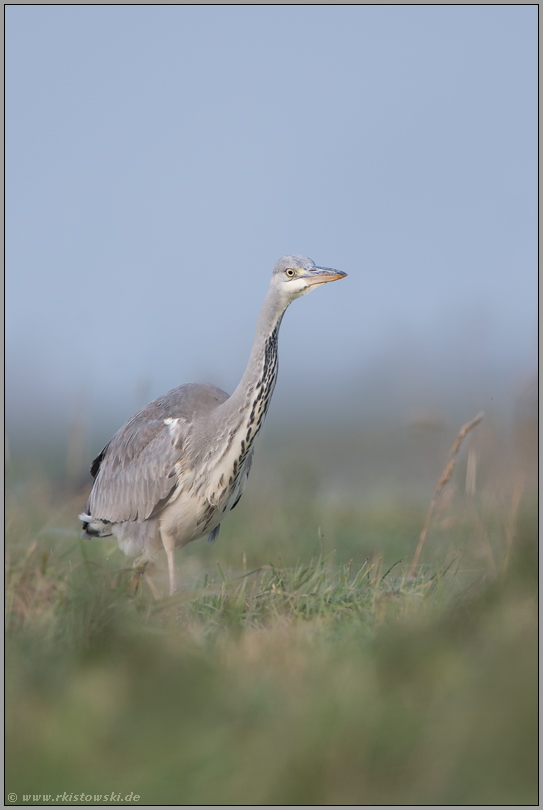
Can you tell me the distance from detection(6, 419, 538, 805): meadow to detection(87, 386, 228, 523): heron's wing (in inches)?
56.7

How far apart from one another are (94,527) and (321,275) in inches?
133

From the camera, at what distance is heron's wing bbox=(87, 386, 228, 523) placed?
678cm

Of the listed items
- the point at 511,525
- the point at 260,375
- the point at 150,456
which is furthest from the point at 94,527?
the point at 511,525

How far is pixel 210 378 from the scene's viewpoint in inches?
402

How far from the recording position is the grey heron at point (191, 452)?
250 inches

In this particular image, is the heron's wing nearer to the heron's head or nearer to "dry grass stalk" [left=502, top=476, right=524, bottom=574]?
the heron's head

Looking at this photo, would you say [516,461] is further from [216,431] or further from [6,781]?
[6,781]

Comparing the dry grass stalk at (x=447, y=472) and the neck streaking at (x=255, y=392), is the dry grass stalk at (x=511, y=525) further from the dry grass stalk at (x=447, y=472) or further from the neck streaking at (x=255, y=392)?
the neck streaking at (x=255, y=392)

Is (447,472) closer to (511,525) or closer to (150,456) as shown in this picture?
(511,525)

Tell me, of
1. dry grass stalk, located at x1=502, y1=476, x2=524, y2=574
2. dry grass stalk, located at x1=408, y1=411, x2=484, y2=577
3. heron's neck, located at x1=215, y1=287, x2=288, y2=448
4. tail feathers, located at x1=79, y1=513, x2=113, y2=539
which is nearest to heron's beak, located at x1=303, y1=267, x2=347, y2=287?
heron's neck, located at x1=215, y1=287, x2=288, y2=448

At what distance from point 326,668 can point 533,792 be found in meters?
1.02

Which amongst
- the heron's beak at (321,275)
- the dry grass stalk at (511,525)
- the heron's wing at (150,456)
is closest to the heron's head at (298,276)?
the heron's beak at (321,275)

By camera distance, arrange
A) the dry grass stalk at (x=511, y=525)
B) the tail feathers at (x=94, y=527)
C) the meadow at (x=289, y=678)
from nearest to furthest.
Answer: the meadow at (x=289, y=678), the dry grass stalk at (x=511, y=525), the tail feathers at (x=94, y=527)

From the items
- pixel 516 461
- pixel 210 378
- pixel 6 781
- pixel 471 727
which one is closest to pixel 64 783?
pixel 6 781
